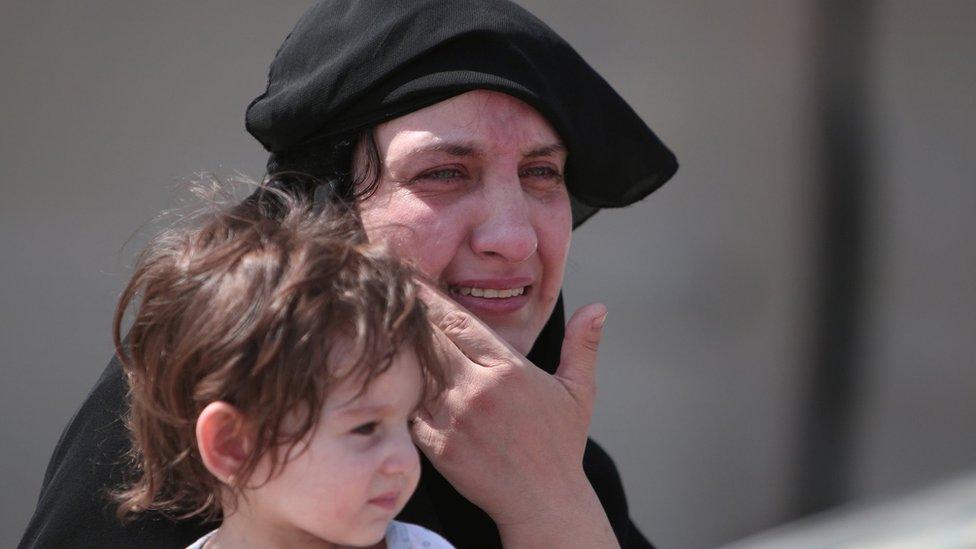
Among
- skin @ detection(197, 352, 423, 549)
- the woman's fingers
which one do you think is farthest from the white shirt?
the woman's fingers

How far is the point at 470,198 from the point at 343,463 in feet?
2.63

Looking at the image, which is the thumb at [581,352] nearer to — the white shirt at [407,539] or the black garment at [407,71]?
the black garment at [407,71]

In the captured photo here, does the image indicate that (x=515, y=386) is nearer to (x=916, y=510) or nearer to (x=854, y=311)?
(x=916, y=510)

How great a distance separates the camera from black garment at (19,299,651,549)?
2.08 m

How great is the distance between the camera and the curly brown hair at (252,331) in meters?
1.66

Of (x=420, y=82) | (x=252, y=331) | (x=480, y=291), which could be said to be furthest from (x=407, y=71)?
(x=252, y=331)

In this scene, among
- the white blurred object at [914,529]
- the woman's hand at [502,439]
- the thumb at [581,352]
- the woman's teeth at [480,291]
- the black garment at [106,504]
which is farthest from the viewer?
the woman's teeth at [480,291]

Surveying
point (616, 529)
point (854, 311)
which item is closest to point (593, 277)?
point (854, 311)

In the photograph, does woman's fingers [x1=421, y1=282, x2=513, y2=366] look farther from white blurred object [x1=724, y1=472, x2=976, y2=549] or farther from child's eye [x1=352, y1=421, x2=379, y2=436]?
white blurred object [x1=724, y1=472, x2=976, y2=549]

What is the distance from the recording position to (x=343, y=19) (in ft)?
7.93

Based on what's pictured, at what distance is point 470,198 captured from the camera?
236cm

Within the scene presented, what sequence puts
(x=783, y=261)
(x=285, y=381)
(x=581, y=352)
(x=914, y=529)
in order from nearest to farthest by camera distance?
(x=914, y=529)
(x=285, y=381)
(x=581, y=352)
(x=783, y=261)

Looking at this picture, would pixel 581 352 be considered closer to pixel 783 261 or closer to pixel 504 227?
pixel 504 227

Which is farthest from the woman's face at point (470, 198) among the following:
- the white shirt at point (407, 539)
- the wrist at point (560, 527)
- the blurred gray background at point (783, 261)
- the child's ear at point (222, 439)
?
the blurred gray background at point (783, 261)
